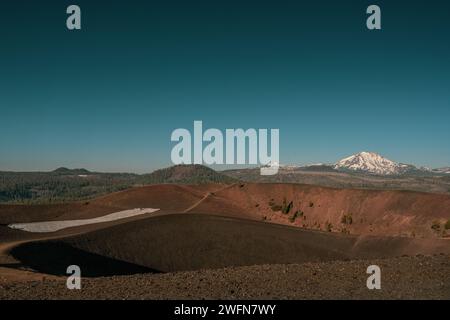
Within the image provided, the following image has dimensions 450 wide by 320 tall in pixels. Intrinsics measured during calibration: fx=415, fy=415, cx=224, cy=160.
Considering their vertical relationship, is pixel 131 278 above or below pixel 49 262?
above

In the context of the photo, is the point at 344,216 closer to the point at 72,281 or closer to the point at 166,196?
the point at 166,196

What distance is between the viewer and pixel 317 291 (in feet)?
48.2

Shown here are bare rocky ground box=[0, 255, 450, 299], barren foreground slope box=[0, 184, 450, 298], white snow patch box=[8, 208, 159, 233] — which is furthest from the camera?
white snow patch box=[8, 208, 159, 233]

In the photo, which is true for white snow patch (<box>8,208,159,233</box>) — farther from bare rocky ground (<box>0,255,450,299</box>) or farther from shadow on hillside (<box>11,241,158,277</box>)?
bare rocky ground (<box>0,255,450,299</box>)

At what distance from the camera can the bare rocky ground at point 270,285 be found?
14.0m

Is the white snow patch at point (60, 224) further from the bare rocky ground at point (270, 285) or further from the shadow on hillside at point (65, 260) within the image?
the bare rocky ground at point (270, 285)

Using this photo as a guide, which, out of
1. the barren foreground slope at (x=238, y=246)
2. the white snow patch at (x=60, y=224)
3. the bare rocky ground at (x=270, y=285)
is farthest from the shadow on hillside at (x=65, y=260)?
the white snow patch at (x=60, y=224)

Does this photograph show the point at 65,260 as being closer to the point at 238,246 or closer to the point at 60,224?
the point at 238,246

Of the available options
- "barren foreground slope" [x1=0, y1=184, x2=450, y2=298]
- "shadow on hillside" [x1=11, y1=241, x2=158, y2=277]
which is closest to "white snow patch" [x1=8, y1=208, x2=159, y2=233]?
"barren foreground slope" [x1=0, y1=184, x2=450, y2=298]

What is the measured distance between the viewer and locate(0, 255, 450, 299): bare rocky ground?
14.0 metres

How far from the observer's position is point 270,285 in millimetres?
15664
